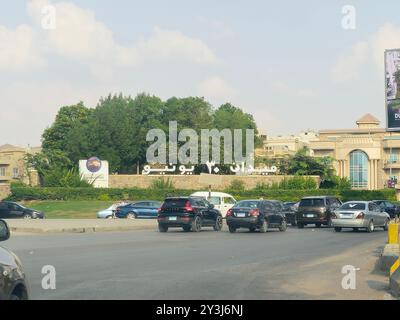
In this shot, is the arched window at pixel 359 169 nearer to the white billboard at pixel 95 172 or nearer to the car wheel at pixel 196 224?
the white billboard at pixel 95 172

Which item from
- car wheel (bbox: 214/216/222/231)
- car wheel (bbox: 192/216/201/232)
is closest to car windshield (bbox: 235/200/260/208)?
car wheel (bbox: 192/216/201/232)

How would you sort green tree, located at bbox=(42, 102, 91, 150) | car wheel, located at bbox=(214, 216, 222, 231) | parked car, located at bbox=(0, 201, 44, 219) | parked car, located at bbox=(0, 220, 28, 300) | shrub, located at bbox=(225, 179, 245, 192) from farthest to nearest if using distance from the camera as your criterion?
Result: 1. green tree, located at bbox=(42, 102, 91, 150)
2. shrub, located at bbox=(225, 179, 245, 192)
3. parked car, located at bbox=(0, 201, 44, 219)
4. car wheel, located at bbox=(214, 216, 222, 231)
5. parked car, located at bbox=(0, 220, 28, 300)

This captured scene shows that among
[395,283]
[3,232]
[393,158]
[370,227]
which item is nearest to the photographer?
[3,232]

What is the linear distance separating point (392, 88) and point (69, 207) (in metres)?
41.4

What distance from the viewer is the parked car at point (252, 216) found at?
1393 inches

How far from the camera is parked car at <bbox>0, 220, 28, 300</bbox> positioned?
827cm

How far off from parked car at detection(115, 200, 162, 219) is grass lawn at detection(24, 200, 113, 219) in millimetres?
11063

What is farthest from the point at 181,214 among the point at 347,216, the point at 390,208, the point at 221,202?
the point at 390,208

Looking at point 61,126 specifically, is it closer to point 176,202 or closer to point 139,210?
point 139,210

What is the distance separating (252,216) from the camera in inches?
1393

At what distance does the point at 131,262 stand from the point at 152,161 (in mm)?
78220

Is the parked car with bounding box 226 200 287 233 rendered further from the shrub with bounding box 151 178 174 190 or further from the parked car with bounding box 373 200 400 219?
the shrub with bounding box 151 178 174 190
